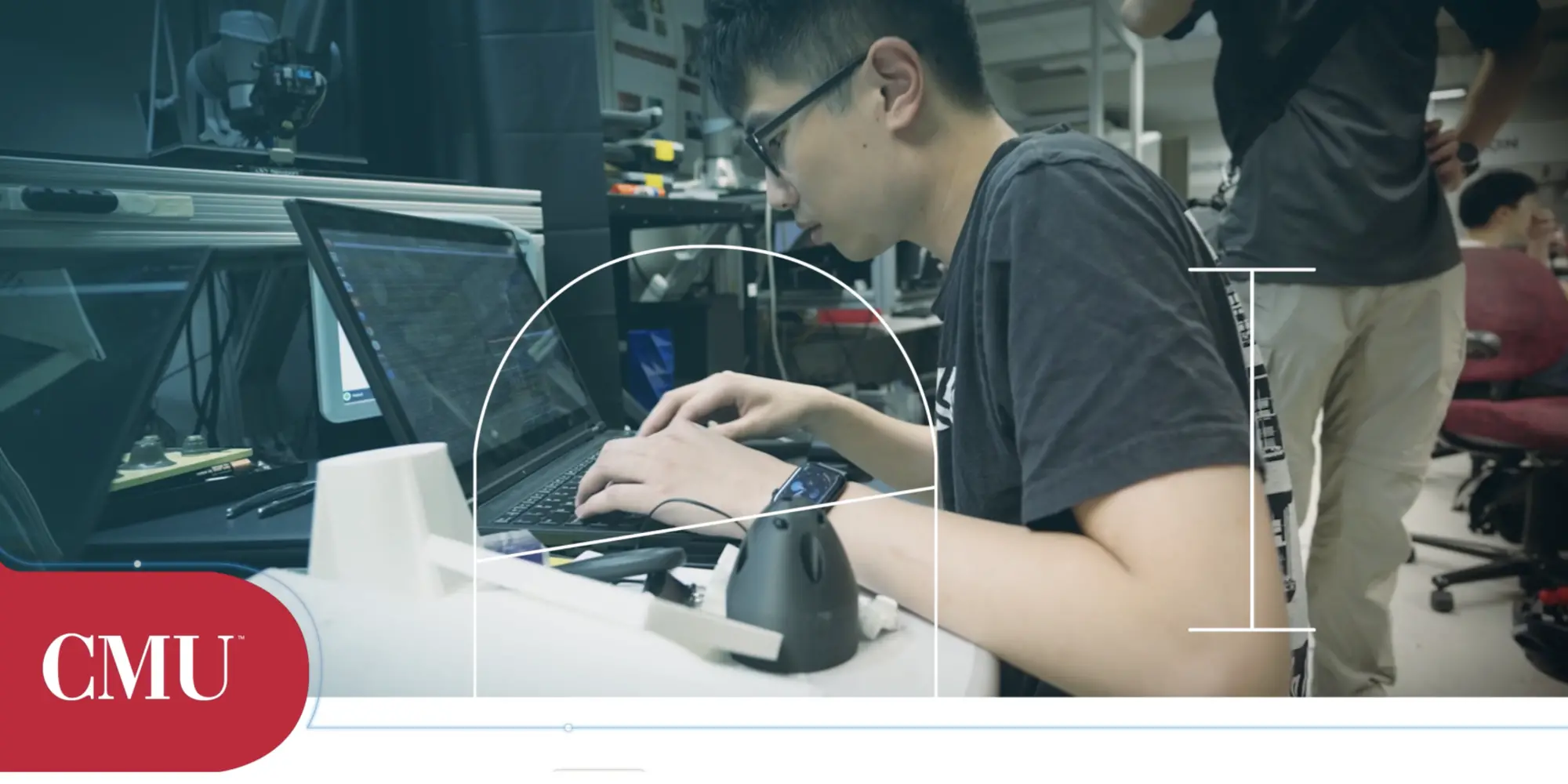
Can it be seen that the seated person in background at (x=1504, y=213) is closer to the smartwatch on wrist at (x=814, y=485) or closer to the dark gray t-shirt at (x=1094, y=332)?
the dark gray t-shirt at (x=1094, y=332)

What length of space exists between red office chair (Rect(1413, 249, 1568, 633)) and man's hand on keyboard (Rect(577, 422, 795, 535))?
1.92 feet

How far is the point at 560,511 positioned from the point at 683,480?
11 centimetres

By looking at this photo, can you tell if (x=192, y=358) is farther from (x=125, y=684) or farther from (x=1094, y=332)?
(x=1094, y=332)

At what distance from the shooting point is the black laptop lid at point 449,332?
69 centimetres

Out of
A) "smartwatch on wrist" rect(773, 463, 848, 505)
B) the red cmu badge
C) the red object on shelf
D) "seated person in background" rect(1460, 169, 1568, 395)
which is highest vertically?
"seated person in background" rect(1460, 169, 1568, 395)

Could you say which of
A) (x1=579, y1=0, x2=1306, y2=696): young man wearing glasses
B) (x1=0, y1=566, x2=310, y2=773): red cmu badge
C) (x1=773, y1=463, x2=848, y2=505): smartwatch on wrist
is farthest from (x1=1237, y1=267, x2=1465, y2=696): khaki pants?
(x1=0, y1=566, x2=310, y2=773): red cmu badge

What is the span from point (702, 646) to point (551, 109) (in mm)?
558

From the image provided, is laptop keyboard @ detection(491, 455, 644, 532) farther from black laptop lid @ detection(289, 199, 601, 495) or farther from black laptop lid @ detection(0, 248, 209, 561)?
black laptop lid @ detection(0, 248, 209, 561)

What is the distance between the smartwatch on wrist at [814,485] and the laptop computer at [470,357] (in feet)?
0.33

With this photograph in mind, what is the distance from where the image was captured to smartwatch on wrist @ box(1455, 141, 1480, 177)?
73 centimetres

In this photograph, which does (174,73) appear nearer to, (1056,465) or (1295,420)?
(1056,465)

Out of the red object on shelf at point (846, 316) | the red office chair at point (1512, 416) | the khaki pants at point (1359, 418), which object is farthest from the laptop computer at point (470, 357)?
the red office chair at point (1512, 416)

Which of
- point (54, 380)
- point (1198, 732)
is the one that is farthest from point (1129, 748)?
point (54, 380)

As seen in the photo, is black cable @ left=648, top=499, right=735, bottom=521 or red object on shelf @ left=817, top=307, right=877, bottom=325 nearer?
black cable @ left=648, top=499, right=735, bottom=521
